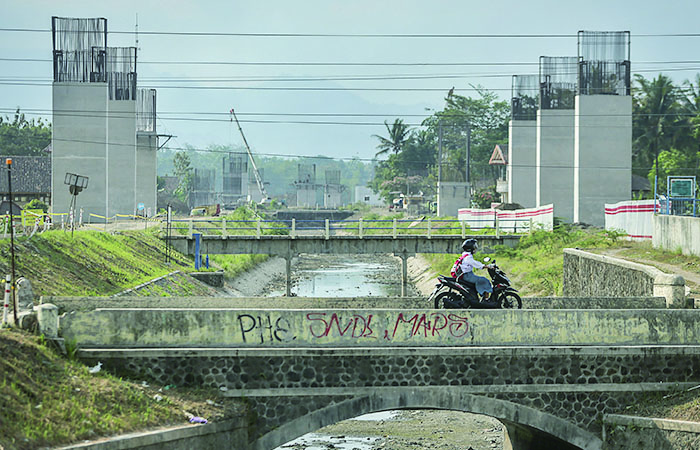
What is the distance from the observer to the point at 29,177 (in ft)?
236

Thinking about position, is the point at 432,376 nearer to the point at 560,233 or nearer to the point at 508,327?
the point at 508,327

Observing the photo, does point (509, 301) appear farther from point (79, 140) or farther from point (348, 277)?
point (348, 277)

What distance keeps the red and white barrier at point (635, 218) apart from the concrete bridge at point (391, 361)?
1824 cm

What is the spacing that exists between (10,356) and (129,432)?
2275 millimetres

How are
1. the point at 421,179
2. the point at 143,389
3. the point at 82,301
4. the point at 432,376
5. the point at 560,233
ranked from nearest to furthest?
the point at 143,389 < the point at 432,376 < the point at 82,301 < the point at 560,233 < the point at 421,179

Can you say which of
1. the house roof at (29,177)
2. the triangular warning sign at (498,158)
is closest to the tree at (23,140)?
the house roof at (29,177)

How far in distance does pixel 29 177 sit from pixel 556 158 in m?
40.9

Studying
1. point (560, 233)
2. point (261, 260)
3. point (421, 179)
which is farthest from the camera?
point (421, 179)

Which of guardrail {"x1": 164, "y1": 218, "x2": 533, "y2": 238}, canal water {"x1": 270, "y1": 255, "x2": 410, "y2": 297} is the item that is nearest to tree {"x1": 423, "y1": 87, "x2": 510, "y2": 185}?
canal water {"x1": 270, "y1": 255, "x2": 410, "y2": 297}

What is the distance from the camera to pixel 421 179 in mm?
120438

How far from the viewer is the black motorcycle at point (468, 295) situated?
17.8m

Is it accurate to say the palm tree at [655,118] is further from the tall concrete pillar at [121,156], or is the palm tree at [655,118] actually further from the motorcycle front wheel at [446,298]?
the motorcycle front wheel at [446,298]

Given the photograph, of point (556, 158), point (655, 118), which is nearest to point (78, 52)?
point (556, 158)

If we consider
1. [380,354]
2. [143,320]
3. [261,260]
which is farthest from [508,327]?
[261,260]
